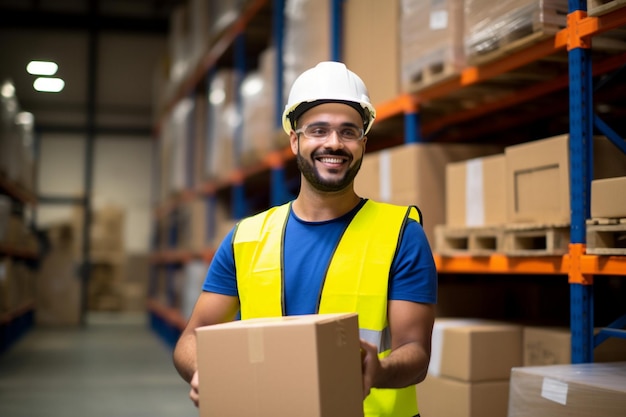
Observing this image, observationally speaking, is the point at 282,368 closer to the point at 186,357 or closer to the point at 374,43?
the point at 186,357

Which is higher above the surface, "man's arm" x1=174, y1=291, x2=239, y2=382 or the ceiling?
the ceiling

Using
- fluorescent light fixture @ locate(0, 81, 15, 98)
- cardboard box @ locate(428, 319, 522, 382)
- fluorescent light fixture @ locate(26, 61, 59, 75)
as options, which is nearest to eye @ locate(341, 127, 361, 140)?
cardboard box @ locate(428, 319, 522, 382)

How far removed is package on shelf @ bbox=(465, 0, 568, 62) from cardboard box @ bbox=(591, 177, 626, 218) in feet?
2.61

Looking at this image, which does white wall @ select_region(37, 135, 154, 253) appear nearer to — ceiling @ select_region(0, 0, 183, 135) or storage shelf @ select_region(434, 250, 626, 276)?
ceiling @ select_region(0, 0, 183, 135)

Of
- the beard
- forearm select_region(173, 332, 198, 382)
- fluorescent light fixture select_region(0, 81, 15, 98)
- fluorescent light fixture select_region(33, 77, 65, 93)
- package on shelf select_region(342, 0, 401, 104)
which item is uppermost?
fluorescent light fixture select_region(33, 77, 65, 93)

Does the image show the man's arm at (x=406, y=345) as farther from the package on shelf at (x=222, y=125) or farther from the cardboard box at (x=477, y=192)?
the package on shelf at (x=222, y=125)

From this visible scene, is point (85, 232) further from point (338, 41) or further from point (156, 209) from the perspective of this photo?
point (338, 41)

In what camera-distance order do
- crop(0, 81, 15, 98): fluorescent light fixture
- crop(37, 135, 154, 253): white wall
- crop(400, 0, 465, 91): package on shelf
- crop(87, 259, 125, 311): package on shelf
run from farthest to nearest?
crop(37, 135, 154, 253): white wall < crop(87, 259, 125, 311): package on shelf < crop(0, 81, 15, 98): fluorescent light fixture < crop(400, 0, 465, 91): package on shelf

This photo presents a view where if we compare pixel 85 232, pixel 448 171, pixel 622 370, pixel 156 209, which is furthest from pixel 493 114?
pixel 85 232

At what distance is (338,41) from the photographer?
574 centimetres

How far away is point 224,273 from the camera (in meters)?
2.76

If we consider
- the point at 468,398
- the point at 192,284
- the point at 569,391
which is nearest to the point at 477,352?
the point at 468,398

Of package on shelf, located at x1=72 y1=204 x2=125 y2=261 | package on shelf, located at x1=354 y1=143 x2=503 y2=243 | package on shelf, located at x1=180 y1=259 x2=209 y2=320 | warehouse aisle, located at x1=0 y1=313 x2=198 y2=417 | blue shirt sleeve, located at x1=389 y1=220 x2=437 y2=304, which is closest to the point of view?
blue shirt sleeve, located at x1=389 y1=220 x2=437 y2=304

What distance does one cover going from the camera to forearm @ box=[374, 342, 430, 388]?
2.25 meters
